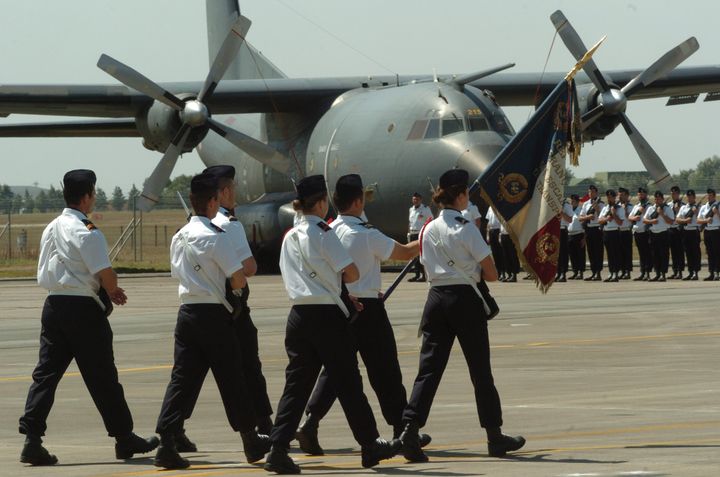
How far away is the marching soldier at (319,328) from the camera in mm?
8688

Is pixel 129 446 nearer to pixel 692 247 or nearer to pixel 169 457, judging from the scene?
pixel 169 457

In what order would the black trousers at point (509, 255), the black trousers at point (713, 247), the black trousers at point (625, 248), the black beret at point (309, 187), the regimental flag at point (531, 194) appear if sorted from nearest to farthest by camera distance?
the black beret at point (309, 187) < the regimental flag at point (531, 194) < the black trousers at point (713, 247) < the black trousers at point (509, 255) < the black trousers at point (625, 248)

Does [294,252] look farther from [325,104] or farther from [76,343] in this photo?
[325,104]

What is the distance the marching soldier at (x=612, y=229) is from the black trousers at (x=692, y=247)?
143 centimetres

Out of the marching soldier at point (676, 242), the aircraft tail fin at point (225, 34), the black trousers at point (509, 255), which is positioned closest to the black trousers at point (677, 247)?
the marching soldier at point (676, 242)

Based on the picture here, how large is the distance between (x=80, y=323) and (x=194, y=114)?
2210 cm

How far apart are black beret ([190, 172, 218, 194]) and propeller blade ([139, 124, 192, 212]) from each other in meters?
21.5

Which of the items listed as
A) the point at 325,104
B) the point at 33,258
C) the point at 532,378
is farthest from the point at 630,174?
the point at 532,378

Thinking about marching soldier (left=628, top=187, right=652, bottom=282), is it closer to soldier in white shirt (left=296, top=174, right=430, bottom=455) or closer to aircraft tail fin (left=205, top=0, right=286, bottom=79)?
aircraft tail fin (left=205, top=0, right=286, bottom=79)

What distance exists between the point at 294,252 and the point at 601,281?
70.1 feet

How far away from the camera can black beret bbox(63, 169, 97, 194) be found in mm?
9500

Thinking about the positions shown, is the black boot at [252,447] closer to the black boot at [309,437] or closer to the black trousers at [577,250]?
the black boot at [309,437]

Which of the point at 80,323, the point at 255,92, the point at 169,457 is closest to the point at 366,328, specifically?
the point at 169,457

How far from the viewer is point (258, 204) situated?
34.2 metres
